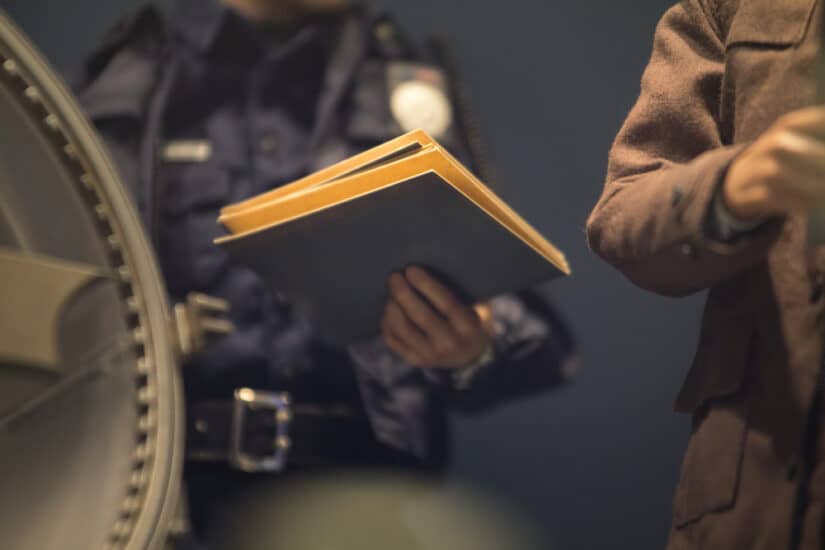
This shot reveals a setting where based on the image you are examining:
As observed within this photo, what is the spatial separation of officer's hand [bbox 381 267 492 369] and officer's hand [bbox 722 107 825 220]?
27 centimetres

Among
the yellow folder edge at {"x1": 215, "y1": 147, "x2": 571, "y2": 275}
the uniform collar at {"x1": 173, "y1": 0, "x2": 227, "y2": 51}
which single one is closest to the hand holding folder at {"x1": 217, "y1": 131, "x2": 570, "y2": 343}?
the yellow folder edge at {"x1": 215, "y1": 147, "x2": 571, "y2": 275}

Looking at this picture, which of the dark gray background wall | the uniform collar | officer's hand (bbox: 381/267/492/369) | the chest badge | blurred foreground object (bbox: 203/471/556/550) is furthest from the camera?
the uniform collar

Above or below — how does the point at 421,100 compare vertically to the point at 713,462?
above

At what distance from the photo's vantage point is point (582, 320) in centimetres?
60

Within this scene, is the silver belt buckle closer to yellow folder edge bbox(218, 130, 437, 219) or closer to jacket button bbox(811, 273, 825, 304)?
yellow folder edge bbox(218, 130, 437, 219)

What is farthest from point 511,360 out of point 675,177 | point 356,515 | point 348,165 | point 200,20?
point 200,20

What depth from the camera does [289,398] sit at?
34.6 inches

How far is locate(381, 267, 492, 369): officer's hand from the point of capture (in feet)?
1.99

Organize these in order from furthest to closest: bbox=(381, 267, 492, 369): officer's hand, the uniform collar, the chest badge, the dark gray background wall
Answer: the uniform collar < the chest badge < bbox=(381, 267, 492, 369): officer's hand < the dark gray background wall

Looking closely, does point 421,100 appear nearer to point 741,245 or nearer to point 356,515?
point 356,515

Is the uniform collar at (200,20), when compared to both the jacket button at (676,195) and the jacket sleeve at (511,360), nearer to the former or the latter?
the jacket sleeve at (511,360)

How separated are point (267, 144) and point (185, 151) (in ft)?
0.31

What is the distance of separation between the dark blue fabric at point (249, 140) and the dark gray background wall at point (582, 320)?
124mm

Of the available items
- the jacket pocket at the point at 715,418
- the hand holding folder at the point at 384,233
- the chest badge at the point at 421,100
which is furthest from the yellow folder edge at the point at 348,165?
the chest badge at the point at 421,100
